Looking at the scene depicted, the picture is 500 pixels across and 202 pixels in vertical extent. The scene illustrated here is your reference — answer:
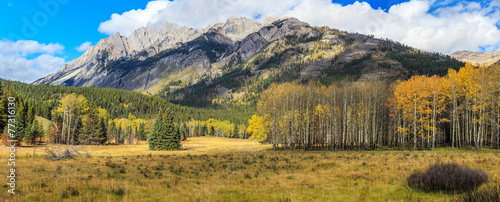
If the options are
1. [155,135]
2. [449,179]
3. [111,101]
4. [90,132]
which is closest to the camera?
[449,179]

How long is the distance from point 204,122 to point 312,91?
132m

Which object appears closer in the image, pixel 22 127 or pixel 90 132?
pixel 22 127

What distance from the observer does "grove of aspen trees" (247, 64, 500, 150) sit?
3994cm

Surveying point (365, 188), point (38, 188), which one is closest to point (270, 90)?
point (365, 188)

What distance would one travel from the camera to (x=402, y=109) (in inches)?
1873

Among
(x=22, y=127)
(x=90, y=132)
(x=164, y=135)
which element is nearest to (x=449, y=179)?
(x=164, y=135)

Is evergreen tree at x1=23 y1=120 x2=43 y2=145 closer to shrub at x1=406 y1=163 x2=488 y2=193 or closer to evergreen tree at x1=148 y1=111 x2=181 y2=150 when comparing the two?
evergreen tree at x1=148 y1=111 x2=181 y2=150

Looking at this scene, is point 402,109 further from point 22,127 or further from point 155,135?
point 22,127

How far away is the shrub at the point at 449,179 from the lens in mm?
10250

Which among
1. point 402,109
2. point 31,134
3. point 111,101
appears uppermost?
point 111,101

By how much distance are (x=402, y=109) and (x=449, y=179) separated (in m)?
43.3

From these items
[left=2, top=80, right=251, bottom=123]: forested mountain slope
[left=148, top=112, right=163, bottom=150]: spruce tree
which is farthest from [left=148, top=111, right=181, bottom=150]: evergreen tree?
[left=2, top=80, right=251, bottom=123]: forested mountain slope

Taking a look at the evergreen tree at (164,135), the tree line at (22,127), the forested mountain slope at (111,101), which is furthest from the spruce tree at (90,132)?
the forested mountain slope at (111,101)

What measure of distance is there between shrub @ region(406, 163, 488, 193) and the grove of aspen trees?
1322 inches
